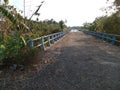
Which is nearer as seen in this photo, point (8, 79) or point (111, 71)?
point (8, 79)

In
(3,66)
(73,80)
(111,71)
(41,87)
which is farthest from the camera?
(3,66)

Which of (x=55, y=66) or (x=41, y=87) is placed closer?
(x=41, y=87)

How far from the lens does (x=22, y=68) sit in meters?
10.0

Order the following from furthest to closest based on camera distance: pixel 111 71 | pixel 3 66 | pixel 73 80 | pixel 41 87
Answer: pixel 3 66 → pixel 111 71 → pixel 73 80 → pixel 41 87

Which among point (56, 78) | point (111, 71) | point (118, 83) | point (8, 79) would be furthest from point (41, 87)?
point (111, 71)

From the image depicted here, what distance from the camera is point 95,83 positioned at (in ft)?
25.6

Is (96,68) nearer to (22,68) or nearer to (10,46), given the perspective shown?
(22,68)

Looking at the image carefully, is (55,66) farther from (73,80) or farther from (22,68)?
(73,80)

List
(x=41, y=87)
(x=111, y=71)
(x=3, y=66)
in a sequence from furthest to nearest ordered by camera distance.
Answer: (x=3, y=66) → (x=111, y=71) → (x=41, y=87)

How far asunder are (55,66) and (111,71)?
252cm

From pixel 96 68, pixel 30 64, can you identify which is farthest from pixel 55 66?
pixel 96 68

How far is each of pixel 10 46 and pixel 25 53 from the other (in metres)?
0.74

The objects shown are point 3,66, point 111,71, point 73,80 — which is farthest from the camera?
point 3,66

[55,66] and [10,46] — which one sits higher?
[10,46]
